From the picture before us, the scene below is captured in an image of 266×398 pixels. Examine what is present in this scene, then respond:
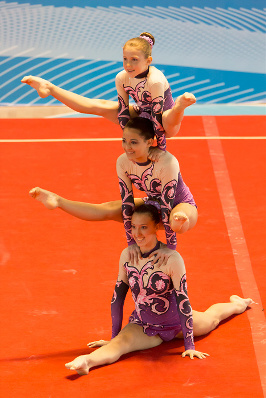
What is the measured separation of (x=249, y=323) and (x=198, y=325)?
41 centimetres

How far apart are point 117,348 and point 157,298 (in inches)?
14.0

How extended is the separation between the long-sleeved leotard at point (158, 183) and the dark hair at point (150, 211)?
0.04 metres

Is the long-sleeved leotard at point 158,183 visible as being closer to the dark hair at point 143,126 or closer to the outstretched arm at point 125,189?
the outstretched arm at point 125,189

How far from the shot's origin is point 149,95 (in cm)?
399

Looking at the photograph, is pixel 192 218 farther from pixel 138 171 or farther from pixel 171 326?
pixel 171 326

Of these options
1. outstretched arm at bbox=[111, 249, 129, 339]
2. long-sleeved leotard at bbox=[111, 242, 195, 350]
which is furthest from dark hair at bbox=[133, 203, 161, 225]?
outstretched arm at bbox=[111, 249, 129, 339]

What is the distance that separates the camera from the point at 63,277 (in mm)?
5211

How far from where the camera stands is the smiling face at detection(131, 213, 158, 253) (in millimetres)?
4156

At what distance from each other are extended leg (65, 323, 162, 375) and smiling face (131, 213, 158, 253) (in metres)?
0.51

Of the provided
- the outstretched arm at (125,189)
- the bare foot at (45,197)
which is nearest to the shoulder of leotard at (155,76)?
the outstretched arm at (125,189)

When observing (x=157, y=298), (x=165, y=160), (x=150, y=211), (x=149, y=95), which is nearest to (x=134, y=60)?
(x=149, y=95)

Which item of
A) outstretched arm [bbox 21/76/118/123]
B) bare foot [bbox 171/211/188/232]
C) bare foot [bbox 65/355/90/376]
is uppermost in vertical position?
outstretched arm [bbox 21/76/118/123]

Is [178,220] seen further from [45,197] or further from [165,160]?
[45,197]

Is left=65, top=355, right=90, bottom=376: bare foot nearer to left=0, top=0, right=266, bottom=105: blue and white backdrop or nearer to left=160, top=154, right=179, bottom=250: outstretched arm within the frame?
left=160, top=154, right=179, bottom=250: outstretched arm
